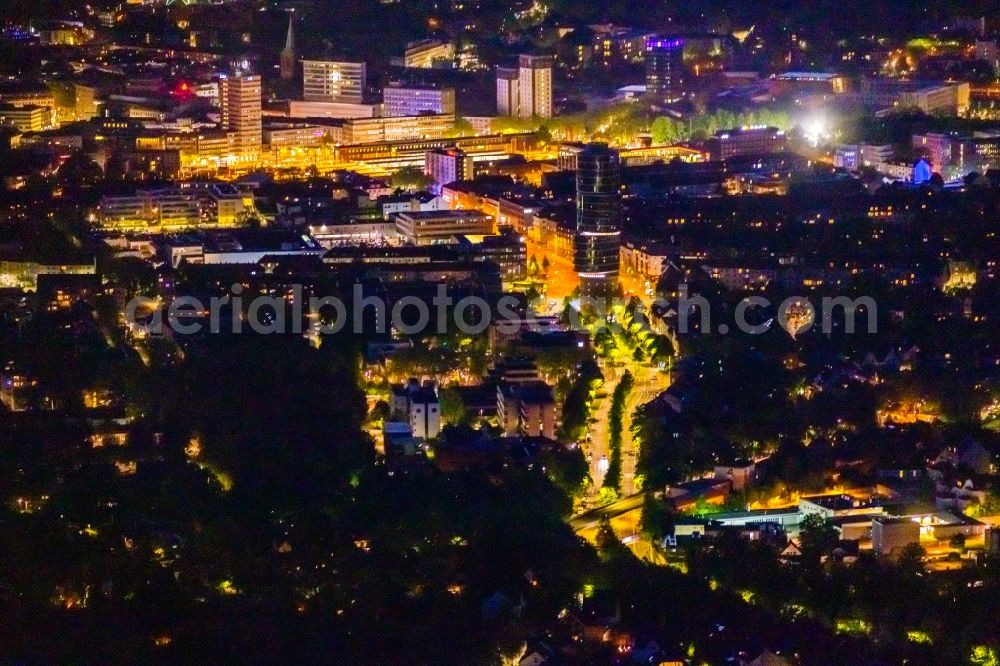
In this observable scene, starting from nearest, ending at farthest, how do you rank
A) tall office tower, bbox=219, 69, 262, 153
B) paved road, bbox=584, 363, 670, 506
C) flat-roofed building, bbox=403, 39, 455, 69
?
1. paved road, bbox=584, 363, 670, 506
2. tall office tower, bbox=219, 69, 262, 153
3. flat-roofed building, bbox=403, 39, 455, 69

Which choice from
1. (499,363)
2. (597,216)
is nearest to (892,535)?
(499,363)

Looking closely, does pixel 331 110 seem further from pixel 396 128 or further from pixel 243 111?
pixel 243 111

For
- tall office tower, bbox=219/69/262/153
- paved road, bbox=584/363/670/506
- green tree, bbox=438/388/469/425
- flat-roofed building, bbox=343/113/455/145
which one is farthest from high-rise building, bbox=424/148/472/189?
green tree, bbox=438/388/469/425

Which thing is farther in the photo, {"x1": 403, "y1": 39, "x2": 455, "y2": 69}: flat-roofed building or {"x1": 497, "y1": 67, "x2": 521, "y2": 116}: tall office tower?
{"x1": 403, "y1": 39, "x2": 455, "y2": 69}: flat-roofed building

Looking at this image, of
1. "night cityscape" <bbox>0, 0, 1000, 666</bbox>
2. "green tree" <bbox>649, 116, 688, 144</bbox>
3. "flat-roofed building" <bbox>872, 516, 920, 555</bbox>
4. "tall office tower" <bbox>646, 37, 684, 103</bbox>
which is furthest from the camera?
"tall office tower" <bbox>646, 37, 684, 103</bbox>

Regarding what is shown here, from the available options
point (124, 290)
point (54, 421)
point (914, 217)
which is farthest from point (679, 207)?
point (54, 421)

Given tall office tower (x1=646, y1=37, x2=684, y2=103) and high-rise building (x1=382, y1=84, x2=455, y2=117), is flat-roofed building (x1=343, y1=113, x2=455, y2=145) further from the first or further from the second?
tall office tower (x1=646, y1=37, x2=684, y2=103)

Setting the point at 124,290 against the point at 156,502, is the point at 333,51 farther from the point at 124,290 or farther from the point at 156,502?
the point at 156,502
